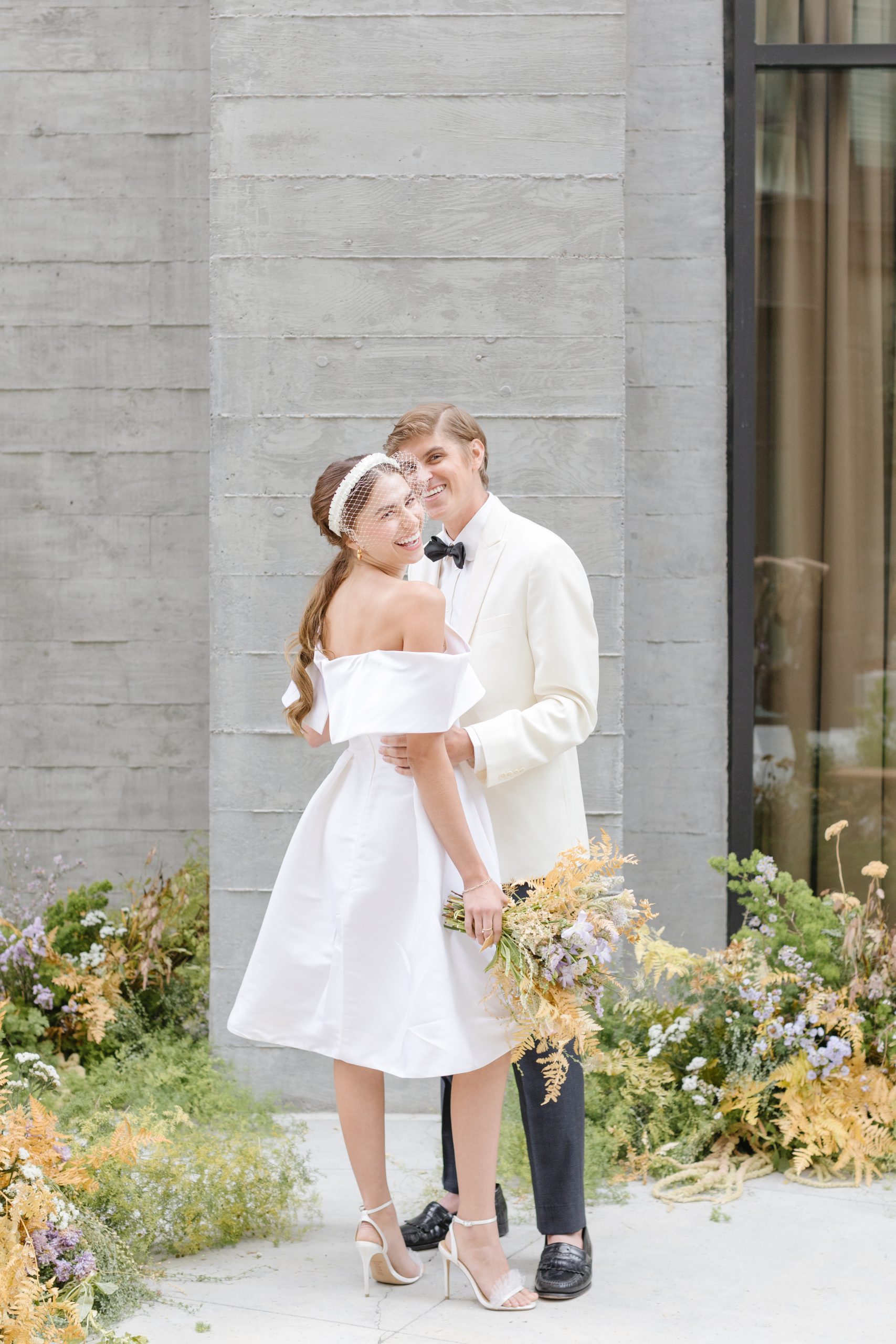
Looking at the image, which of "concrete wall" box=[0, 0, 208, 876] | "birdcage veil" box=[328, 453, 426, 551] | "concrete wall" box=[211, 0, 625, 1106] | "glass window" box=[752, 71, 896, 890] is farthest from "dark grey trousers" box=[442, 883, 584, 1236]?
"concrete wall" box=[0, 0, 208, 876]

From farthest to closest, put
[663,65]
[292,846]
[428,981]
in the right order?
[663,65]
[292,846]
[428,981]

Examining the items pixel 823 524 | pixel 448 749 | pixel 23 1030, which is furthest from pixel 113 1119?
pixel 823 524

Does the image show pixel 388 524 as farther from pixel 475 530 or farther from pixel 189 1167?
pixel 189 1167

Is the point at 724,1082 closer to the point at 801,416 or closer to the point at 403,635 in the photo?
the point at 403,635

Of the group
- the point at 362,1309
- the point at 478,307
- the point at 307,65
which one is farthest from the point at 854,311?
the point at 362,1309

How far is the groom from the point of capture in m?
2.58

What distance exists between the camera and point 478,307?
389 cm

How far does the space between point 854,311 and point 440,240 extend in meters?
1.57

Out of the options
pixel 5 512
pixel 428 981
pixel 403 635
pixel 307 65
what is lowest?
pixel 428 981

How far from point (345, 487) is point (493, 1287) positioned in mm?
1650

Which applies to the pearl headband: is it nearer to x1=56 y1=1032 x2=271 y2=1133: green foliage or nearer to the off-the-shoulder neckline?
the off-the-shoulder neckline

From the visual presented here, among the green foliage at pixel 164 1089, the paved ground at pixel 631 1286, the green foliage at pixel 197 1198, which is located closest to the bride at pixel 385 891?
the paved ground at pixel 631 1286

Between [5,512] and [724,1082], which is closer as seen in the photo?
[724,1082]

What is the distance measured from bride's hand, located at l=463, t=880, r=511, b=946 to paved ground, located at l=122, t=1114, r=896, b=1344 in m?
0.77
